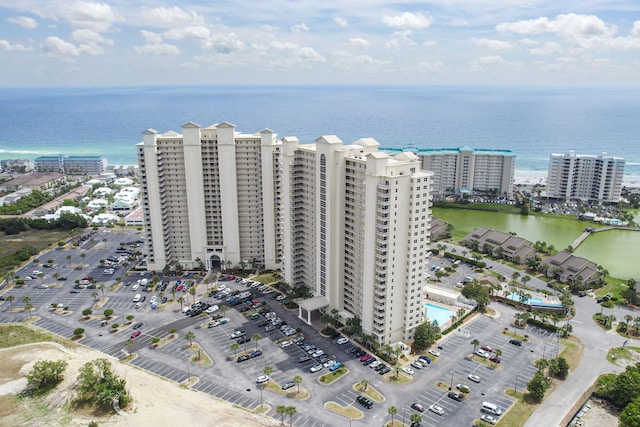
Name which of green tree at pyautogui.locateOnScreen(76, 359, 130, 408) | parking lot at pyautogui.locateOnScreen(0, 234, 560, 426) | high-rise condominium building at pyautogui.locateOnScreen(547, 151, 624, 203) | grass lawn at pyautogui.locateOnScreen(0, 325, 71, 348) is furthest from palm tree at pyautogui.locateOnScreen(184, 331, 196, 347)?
high-rise condominium building at pyautogui.locateOnScreen(547, 151, 624, 203)

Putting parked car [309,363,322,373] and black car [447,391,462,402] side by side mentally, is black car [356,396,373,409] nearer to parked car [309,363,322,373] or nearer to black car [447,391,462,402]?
parked car [309,363,322,373]

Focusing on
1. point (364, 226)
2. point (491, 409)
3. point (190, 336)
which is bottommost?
point (491, 409)

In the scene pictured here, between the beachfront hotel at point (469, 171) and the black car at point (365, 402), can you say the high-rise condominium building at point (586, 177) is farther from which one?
the black car at point (365, 402)

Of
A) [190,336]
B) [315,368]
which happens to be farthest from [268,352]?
[190,336]

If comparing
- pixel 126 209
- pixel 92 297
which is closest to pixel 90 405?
pixel 92 297

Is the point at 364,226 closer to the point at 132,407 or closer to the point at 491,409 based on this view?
the point at 491,409

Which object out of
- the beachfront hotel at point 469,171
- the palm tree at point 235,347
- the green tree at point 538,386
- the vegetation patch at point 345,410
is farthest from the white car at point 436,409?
the beachfront hotel at point 469,171
